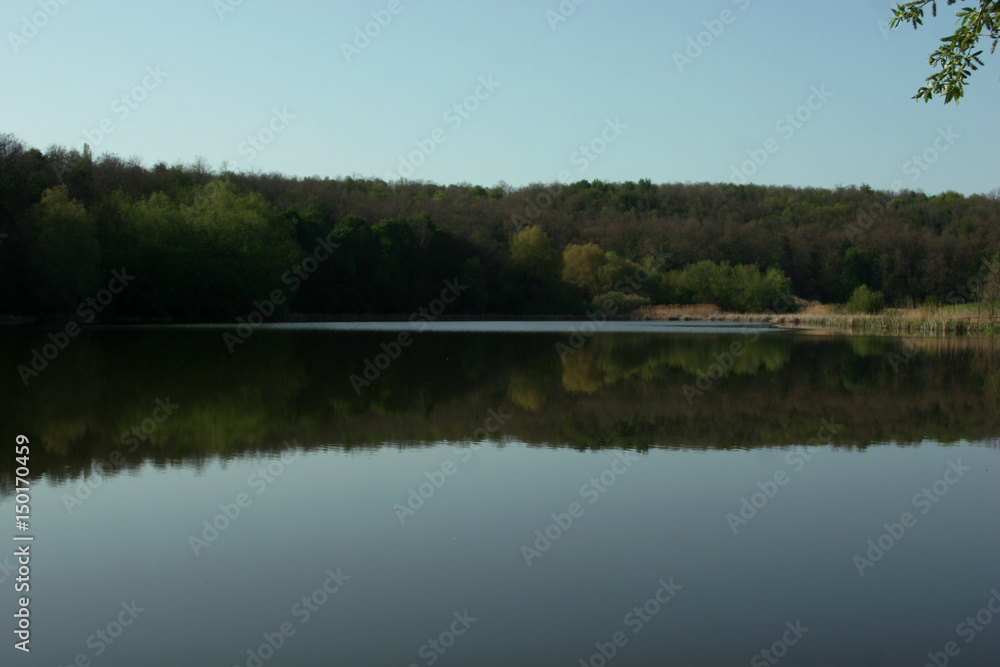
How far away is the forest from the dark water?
29.8 meters

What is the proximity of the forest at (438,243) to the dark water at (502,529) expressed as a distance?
2983 cm

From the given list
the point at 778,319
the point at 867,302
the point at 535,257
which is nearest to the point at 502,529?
the point at 867,302

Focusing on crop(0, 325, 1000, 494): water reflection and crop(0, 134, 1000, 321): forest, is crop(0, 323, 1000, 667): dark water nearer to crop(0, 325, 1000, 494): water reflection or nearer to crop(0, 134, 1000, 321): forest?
crop(0, 325, 1000, 494): water reflection

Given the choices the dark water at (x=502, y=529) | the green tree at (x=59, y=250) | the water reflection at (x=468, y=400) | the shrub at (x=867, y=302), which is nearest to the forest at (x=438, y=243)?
the green tree at (x=59, y=250)

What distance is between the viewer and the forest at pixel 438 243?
40.7 m

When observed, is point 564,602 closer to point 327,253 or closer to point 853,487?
point 853,487

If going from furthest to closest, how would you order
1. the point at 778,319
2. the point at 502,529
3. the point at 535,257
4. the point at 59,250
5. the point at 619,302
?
the point at 535,257 → the point at 619,302 → the point at 778,319 → the point at 59,250 → the point at 502,529

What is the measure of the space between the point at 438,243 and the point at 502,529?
57.4 meters

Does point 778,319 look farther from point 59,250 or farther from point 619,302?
point 59,250

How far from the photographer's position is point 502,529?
5.27 m

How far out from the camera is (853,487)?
21.5 ft

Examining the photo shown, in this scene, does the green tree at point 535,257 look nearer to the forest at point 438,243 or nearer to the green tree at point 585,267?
the forest at point 438,243

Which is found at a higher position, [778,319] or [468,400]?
[778,319]

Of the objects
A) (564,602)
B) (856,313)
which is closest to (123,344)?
(564,602)
